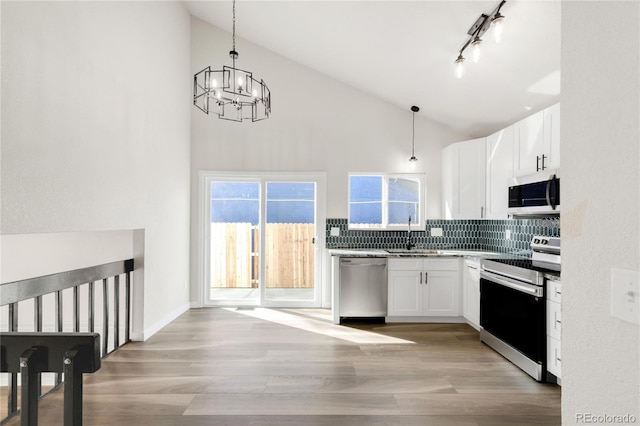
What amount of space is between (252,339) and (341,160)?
278 cm

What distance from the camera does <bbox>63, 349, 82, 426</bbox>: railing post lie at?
1.02 m

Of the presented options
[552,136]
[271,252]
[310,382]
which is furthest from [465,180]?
[310,382]

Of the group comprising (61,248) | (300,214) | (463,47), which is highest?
(463,47)

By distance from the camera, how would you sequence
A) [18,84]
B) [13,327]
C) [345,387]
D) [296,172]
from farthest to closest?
[296,172] < [345,387] < [13,327] < [18,84]

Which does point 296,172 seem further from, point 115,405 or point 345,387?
point 115,405

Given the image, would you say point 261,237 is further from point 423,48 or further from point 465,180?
point 423,48

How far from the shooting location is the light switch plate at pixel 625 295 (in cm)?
86

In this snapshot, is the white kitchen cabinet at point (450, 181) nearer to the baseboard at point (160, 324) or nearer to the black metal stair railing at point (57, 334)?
the baseboard at point (160, 324)

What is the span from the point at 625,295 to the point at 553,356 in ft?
7.94

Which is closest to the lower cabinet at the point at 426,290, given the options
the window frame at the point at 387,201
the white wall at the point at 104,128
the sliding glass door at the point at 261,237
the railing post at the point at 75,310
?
the window frame at the point at 387,201

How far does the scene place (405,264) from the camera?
4.57m

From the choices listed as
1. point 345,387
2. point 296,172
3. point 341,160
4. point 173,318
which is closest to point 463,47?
point 341,160

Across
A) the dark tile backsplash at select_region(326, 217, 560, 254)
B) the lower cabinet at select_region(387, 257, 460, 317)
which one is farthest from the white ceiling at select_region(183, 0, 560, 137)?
the lower cabinet at select_region(387, 257, 460, 317)

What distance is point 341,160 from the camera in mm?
5324
